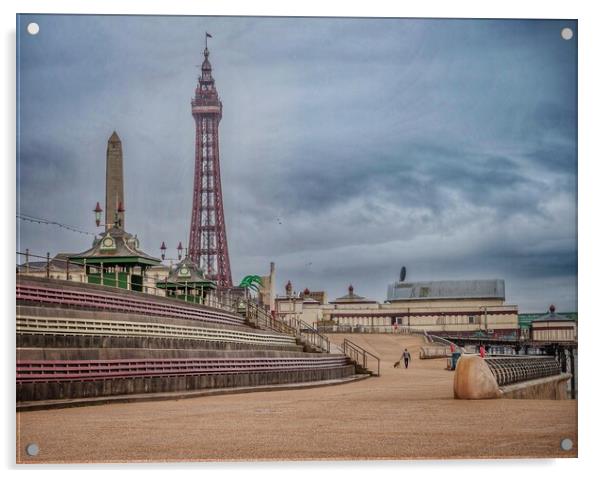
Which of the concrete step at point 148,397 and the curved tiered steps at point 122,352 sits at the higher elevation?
the curved tiered steps at point 122,352

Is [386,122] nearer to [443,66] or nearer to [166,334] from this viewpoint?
[443,66]

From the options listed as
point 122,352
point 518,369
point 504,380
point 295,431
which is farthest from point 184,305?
point 295,431

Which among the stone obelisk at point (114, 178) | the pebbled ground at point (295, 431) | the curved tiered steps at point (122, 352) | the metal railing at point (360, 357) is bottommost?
the metal railing at point (360, 357)

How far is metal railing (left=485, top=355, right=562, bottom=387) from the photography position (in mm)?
22984

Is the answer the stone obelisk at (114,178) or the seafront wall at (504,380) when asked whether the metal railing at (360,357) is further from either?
the stone obelisk at (114,178)

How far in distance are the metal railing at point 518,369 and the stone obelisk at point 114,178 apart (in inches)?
319

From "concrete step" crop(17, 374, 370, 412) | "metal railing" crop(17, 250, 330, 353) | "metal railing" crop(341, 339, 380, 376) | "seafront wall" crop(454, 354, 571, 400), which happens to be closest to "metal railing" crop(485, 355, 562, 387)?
"seafront wall" crop(454, 354, 571, 400)

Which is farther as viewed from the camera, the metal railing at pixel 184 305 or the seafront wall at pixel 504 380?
the metal railing at pixel 184 305

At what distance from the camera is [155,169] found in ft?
63.8

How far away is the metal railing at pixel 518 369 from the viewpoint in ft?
75.4

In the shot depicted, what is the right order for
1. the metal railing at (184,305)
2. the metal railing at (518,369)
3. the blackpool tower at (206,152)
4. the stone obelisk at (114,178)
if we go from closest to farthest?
the stone obelisk at (114,178)
the blackpool tower at (206,152)
the metal railing at (184,305)
the metal railing at (518,369)

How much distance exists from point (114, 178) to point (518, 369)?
34.4 feet

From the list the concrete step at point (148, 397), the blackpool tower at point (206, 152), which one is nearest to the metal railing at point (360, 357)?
the blackpool tower at point (206, 152)

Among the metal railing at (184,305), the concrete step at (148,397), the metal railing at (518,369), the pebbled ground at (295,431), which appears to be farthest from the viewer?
the metal railing at (518,369)
